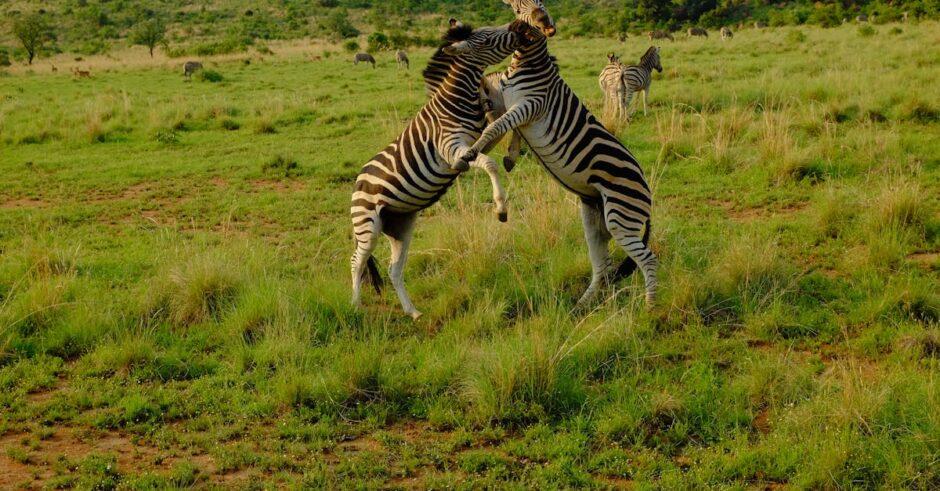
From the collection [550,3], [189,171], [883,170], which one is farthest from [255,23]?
[883,170]

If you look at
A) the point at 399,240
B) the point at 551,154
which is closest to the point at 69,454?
the point at 399,240

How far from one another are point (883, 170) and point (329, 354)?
23.3 ft

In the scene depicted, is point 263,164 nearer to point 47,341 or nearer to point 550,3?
point 47,341

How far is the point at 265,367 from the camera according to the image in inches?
214

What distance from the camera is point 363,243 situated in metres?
6.32

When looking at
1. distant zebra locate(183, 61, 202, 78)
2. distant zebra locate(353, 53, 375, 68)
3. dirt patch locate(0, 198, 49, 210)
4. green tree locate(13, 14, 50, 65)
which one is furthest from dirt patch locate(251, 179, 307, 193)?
green tree locate(13, 14, 50, 65)

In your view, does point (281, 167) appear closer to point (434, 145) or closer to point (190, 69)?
point (434, 145)

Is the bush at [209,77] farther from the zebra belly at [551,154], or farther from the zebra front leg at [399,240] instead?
the zebra belly at [551,154]

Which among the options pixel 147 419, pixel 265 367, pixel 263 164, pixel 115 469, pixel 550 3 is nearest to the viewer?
pixel 115 469

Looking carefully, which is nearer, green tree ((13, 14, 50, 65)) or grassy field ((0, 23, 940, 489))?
grassy field ((0, 23, 940, 489))

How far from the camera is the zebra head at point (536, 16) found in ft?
19.6

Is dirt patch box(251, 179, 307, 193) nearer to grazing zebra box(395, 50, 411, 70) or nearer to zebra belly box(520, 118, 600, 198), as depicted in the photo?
zebra belly box(520, 118, 600, 198)

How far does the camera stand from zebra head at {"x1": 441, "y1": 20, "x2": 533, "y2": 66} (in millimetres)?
6074

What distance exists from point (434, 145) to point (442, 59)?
0.79 meters
